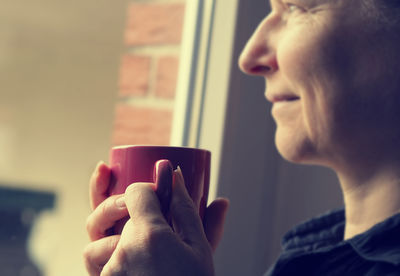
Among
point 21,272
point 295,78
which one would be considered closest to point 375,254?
point 295,78

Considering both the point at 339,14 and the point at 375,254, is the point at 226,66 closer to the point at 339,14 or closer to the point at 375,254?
the point at 339,14

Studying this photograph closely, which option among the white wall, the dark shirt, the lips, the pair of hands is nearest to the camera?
the pair of hands

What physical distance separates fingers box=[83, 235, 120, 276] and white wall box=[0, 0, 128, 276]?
0.40 metres

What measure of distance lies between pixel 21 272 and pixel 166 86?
1.33ft

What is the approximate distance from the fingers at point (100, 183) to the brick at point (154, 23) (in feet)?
1.29

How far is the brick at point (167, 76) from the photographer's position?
971 millimetres

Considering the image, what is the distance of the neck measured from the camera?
70cm

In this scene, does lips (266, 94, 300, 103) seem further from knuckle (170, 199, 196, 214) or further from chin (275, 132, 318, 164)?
knuckle (170, 199, 196, 214)

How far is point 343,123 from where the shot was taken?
27.3 inches

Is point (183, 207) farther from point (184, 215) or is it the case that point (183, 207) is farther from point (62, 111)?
point (62, 111)

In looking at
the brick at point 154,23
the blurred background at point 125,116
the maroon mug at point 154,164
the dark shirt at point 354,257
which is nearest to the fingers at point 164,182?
the maroon mug at point 154,164

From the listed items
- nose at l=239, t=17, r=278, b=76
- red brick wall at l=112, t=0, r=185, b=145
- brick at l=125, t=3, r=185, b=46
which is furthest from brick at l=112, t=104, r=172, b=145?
nose at l=239, t=17, r=278, b=76

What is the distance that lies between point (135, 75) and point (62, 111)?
17cm

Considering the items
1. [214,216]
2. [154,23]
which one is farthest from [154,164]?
[154,23]
